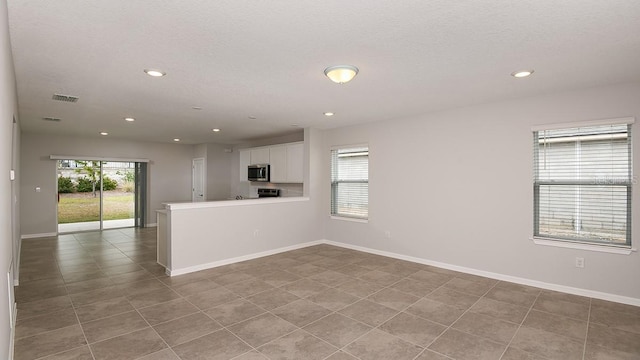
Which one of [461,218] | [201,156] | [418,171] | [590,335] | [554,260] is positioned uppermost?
[201,156]

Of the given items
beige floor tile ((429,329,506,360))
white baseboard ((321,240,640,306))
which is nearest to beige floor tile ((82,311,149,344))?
beige floor tile ((429,329,506,360))

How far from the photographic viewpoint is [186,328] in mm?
2926

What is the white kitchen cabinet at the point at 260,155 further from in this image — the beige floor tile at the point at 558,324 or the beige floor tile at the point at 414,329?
the beige floor tile at the point at 558,324

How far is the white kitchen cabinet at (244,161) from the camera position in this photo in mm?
8180

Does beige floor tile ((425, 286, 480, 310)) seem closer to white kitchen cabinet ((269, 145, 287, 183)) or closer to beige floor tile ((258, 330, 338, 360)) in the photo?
beige floor tile ((258, 330, 338, 360))

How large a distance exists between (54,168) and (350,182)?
23.3 feet

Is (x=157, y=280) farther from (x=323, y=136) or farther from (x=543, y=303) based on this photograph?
(x=543, y=303)

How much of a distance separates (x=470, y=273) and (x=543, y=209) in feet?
4.32

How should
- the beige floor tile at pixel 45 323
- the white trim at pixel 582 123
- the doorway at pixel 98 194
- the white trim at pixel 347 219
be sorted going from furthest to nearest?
the doorway at pixel 98 194 → the white trim at pixel 347 219 → the white trim at pixel 582 123 → the beige floor tile at pixel 45 323

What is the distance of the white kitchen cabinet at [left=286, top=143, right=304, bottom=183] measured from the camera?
6.66m

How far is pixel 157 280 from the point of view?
4281 millimetres

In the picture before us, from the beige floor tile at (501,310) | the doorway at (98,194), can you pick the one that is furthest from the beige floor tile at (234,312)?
the doorway at (98,194)

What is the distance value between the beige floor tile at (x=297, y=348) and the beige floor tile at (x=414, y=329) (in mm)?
652

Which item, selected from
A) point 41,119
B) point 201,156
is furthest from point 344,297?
point 201,156
